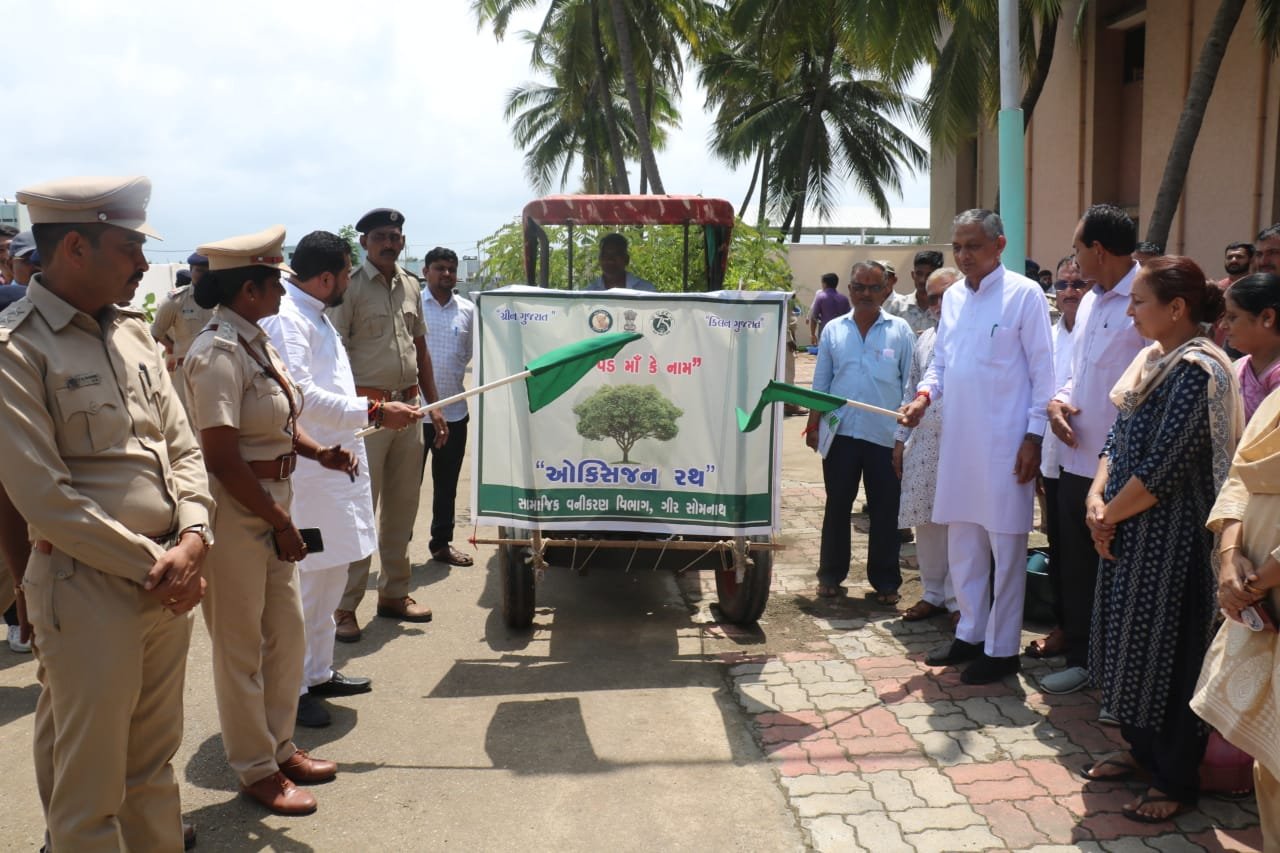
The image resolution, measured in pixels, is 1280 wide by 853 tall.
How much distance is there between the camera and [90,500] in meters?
2.61

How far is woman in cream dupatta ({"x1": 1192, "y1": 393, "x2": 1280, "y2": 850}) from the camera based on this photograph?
2.92 m

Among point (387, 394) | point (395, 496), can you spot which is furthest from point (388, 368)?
point (395, 496)

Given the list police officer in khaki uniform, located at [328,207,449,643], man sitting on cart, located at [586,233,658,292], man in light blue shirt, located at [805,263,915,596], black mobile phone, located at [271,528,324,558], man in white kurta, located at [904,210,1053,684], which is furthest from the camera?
man sitting on cart, located at [586,233,658,292]

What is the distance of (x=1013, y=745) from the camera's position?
4.11m

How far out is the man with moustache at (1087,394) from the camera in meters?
4.44

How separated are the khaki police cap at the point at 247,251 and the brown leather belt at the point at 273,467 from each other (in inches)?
25.8

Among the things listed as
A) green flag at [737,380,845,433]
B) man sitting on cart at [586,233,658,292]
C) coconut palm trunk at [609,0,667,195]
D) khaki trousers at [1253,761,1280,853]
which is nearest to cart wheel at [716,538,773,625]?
green flag at [737,380,845,433]

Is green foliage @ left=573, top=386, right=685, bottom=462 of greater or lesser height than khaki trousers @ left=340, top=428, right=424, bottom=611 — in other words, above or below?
above

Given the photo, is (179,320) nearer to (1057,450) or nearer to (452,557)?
(452,557)

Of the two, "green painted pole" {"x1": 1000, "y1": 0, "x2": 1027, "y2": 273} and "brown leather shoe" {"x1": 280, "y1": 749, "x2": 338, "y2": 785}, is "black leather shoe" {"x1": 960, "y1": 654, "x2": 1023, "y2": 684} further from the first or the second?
"green painted pole" {"x1": 1000, "y1": 0, "x2": 1027, "y2": 273}

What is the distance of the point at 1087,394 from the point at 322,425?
10.7 ft

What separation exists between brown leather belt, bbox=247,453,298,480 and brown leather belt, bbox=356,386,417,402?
2.10 m

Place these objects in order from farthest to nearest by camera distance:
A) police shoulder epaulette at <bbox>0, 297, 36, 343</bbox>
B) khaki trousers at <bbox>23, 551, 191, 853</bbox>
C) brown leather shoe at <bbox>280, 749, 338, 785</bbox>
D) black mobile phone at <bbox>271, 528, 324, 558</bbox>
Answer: brown leather shoe at <bbox>280, 749, 338, 785</bbox>
black mobile phone at <bbox>271, 528, 324, 558</bbox>
khaki trousers at <bbox>23, 551, 191, 853</bbox>
police shoulder epaulette at <bbox>0, 297, 36, 343</bbox>

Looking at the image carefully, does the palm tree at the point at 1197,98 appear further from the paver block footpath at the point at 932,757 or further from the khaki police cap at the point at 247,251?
the khaki police cap at the point at 247,251
